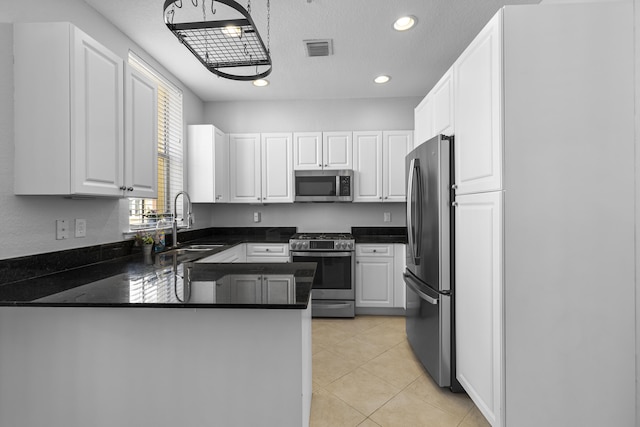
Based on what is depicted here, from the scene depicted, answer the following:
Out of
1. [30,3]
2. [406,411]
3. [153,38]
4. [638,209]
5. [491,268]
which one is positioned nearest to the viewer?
[638,209]

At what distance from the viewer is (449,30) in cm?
258

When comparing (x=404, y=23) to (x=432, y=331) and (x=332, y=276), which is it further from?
(x=332, y=276)

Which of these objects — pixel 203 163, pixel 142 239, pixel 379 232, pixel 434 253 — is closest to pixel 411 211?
pixel 434 253

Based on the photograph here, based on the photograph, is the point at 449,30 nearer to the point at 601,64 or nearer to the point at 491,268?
the point at 601,64

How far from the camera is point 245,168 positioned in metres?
3.99

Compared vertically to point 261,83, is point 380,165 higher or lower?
lower

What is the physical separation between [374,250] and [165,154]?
99.4 inches

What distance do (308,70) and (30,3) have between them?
218cm

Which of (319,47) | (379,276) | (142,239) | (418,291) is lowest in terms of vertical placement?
(379,276)

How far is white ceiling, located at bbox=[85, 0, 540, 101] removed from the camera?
228 cm

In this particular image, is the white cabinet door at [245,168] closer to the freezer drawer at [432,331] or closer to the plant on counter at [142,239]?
the plant on counter at [142,239]

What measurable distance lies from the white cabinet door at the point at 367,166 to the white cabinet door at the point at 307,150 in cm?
45

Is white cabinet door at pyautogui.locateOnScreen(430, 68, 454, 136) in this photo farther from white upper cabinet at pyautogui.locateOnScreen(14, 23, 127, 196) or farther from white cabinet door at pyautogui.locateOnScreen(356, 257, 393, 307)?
white upper cabinet at pyautogui.locateOnScreen(14, 23, 127, 196)

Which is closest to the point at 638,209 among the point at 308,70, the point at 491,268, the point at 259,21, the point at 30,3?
the point at 491,268
